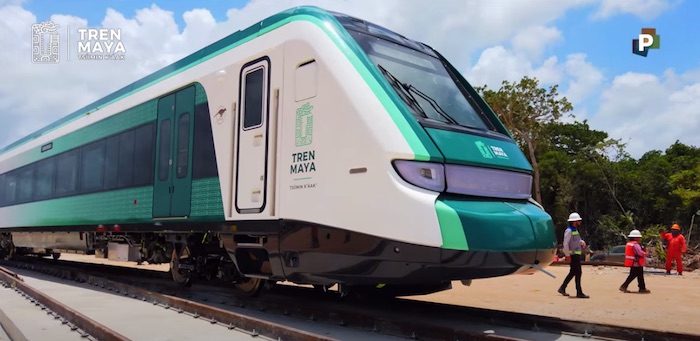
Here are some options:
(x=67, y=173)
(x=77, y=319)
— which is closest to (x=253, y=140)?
(x=77, y=319)

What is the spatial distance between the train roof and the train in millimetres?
32

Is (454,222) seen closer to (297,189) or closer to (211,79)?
(297,189)

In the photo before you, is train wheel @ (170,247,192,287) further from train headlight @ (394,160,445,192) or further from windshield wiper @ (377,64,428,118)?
train headlight @ (394,160,445,192)

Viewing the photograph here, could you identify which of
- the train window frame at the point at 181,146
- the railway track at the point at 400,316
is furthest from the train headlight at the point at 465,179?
the train window frame at the point at 181,146

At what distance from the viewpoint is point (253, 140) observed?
702 centimetres

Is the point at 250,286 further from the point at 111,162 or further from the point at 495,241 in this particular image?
the point at 111,162

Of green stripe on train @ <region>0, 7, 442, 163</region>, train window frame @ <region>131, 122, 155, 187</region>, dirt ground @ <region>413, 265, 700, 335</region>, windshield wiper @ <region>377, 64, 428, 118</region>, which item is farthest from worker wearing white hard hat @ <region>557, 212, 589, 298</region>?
train window frame @ <region>131, 122, 155, 187</region>

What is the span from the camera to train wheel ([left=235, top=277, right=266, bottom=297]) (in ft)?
26.3

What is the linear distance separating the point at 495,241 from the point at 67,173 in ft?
34.2

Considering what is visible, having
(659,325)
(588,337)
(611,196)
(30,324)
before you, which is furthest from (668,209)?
(30,324)

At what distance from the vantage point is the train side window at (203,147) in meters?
7.71

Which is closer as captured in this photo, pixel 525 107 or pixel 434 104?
pixel 434 104

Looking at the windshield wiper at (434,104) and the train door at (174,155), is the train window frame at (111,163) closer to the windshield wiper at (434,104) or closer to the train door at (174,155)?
the train door at (174,155)

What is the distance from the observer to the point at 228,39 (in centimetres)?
798
